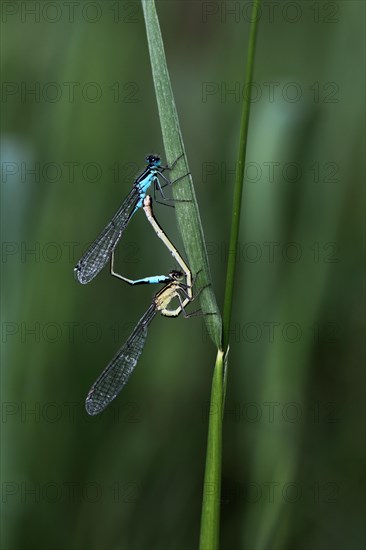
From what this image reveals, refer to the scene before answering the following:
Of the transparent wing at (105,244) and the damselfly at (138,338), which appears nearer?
the damselfly at (138,338)

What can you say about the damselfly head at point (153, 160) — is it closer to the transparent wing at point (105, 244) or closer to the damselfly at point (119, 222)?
the damselfly at point (119, 222)

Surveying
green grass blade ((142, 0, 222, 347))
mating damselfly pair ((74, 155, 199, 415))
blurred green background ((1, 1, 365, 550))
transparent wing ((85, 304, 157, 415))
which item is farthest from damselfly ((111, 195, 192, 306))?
green grass blade ((142, 0, 222, 347))

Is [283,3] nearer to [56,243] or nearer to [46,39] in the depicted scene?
[46,39]

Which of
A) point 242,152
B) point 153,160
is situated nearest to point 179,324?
point 153,160

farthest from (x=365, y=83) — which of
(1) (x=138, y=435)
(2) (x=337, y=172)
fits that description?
(1) (x=138, y=435)

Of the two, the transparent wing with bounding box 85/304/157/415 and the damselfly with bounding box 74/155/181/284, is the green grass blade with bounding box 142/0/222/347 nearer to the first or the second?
the transparent wing with bounding box 85/304/157/415

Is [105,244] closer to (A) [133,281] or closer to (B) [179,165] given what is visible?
(A) [133,281]

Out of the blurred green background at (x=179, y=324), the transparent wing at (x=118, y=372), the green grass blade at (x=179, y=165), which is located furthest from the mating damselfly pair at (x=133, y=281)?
the green grass blade at (x=179, y=165)
